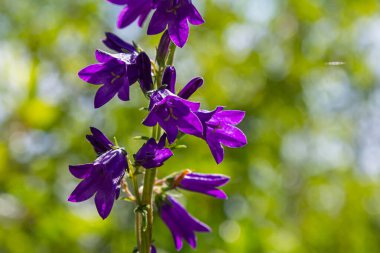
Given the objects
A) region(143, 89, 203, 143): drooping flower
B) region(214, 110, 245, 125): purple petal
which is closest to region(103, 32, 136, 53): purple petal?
region(143, 89, 203, 143): drooping flower

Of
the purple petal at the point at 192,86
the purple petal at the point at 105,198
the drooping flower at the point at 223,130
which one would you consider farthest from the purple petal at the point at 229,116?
the purple petal at the point at 105,198

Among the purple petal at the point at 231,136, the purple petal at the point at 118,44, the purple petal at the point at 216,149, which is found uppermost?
the purple petal at the point at 118,44

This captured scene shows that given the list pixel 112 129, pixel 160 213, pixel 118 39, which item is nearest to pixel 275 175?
pixel 112 129

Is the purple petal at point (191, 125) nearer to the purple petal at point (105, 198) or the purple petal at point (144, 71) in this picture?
the purple petal at point (144, 71)

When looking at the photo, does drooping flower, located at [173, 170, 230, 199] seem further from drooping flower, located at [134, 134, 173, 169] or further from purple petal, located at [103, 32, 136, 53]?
purple petal, located at [103, 32, 136, 53]

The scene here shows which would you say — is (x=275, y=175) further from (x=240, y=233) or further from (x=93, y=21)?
(x=93, y=21)

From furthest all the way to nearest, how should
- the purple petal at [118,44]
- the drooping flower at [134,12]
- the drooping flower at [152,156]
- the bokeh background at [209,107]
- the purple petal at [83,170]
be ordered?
the bokeh background at [209,107], the drooping flower at [134,12], the purple petal at [118,44], the purple petal at [83,170], the drooping flower at [152,156]

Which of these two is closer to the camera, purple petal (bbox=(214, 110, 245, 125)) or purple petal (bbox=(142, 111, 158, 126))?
purple petal (bbox=(142, 111, 158, 126))
